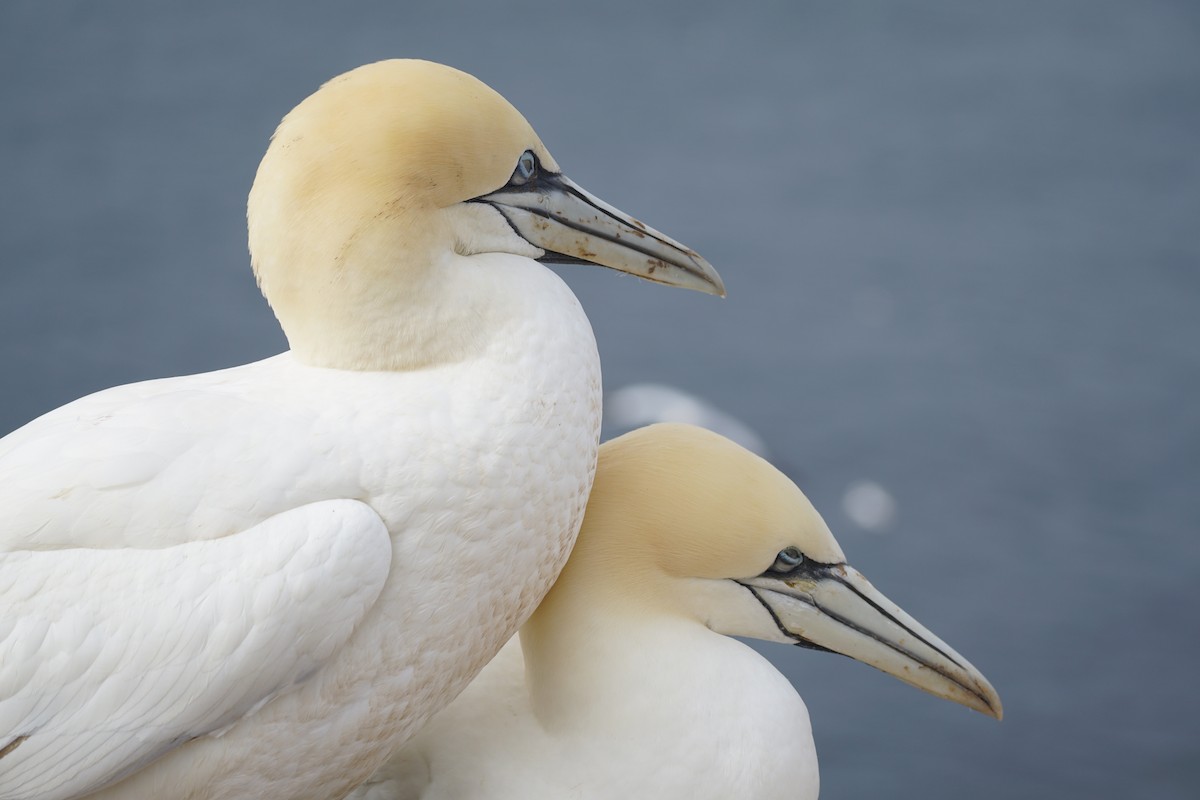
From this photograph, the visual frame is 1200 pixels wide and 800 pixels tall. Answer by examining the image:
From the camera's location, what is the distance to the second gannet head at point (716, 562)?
2623mm

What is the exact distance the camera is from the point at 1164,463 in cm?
502

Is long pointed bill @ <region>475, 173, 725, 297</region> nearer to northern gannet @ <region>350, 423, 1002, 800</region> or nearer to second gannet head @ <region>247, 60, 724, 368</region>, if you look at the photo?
second gannet head @ <region>247, 60, 724, 368</region>

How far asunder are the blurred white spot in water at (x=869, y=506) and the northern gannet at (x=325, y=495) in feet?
8.37

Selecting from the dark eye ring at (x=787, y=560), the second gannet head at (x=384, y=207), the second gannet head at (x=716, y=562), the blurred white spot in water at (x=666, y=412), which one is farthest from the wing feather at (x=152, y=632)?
the blurred white spot in water at (x=666, y=412)

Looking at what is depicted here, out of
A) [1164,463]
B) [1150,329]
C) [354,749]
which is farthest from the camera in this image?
[1150,329]

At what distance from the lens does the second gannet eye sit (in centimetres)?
244

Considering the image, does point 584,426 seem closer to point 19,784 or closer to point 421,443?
point 421,443

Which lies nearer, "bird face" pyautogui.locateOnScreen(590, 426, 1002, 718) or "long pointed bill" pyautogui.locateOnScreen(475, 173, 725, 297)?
"long pointed bill" pyautogui.locateOnScreen(475, 173, 725, 297)

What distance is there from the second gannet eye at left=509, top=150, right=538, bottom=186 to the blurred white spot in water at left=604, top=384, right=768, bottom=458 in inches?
103

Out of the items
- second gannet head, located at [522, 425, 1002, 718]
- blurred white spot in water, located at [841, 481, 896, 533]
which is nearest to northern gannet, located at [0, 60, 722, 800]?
second gannet head, located at [522, 425, 1002, 718]

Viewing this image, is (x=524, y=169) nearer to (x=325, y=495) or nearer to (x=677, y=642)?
(x=325, y=495)

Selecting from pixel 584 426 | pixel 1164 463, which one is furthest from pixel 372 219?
pixel 1164 463

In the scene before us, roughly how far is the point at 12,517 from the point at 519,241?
857 mm

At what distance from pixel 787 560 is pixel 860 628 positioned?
0.19 m
